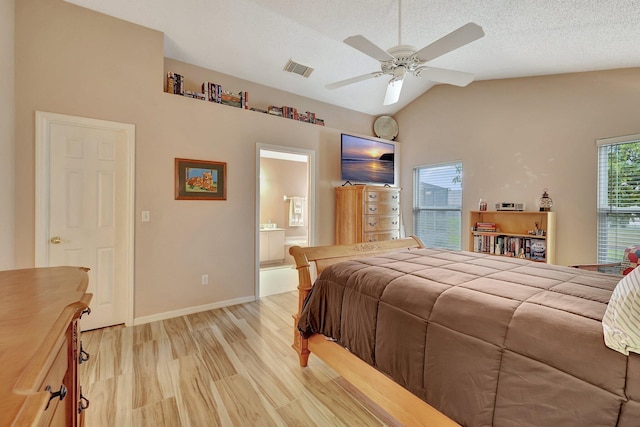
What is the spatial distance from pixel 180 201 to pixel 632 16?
4279mm

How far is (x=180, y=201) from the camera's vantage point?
10.2 feet

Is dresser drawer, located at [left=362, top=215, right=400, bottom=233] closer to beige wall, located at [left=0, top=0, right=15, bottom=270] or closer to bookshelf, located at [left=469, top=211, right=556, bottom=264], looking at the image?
bookshelf, located at [left=469, top=211, right=556, bottom=264]

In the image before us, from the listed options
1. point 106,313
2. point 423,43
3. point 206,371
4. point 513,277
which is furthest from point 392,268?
point 106,313

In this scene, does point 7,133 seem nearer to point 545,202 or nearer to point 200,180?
point 200,180

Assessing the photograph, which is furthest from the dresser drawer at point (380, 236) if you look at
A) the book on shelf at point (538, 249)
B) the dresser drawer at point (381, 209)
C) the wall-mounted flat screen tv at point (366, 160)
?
the book on shelf at point (538, 249)

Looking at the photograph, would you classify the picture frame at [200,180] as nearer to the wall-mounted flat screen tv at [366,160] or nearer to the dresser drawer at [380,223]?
the wall-mounted flat screen tv at [366,160]

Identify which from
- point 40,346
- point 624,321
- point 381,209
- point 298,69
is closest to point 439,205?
point 381,209

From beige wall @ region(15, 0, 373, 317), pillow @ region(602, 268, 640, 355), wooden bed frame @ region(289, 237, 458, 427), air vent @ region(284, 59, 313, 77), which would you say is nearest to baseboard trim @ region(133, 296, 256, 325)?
beige wall @ region(15, 0, 373, 317)

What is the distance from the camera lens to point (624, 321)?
0.86m

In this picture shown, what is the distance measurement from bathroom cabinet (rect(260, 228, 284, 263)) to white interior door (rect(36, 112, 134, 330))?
3.00m

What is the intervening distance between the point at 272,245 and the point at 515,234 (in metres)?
4.23

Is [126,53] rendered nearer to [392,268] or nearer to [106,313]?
[106,313]

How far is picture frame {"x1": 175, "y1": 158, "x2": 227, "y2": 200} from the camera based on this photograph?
310 centimetres

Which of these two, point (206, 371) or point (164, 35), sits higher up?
point (164, 35)
